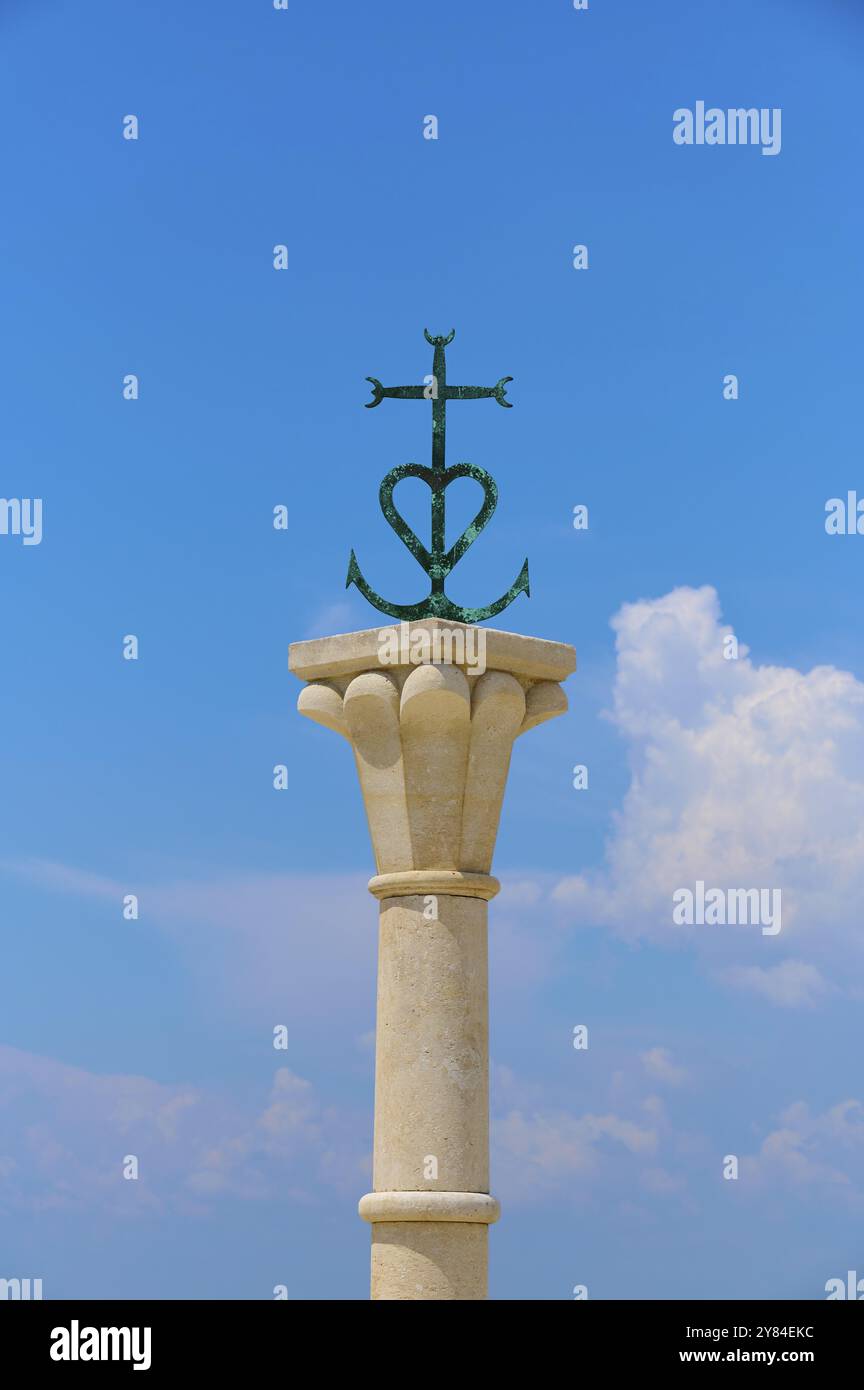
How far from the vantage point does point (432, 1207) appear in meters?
19.9

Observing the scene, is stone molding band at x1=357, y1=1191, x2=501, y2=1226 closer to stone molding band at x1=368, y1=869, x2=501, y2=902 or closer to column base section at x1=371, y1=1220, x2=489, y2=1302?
column base section at x1=371, y1=1220, x2=489, y2=1302

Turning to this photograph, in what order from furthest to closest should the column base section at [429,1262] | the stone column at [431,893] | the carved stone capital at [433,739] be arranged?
the carved stone capital at [433,739] < the stone column at [431,893] < the column base section at [429,1262]

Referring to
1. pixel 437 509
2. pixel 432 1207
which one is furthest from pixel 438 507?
pixel 432 1207

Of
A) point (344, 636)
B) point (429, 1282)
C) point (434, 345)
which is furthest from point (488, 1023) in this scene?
point (434, 345)

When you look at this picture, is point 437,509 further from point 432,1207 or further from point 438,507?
point 432,1207

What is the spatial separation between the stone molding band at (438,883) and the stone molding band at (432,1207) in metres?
2.65

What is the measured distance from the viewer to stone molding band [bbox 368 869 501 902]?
20641mm

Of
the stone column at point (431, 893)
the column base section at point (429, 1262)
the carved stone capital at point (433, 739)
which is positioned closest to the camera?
the column base section at point (429, 1262)

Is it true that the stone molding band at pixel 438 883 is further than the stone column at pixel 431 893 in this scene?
Yes

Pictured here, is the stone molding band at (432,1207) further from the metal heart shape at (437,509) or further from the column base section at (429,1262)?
the metal heart shape at (437,509)

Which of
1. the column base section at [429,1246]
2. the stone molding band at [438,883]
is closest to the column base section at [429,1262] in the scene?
the column base section at [429,1246]

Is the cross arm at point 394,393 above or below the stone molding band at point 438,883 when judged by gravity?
above

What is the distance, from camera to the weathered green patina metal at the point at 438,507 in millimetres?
21172
